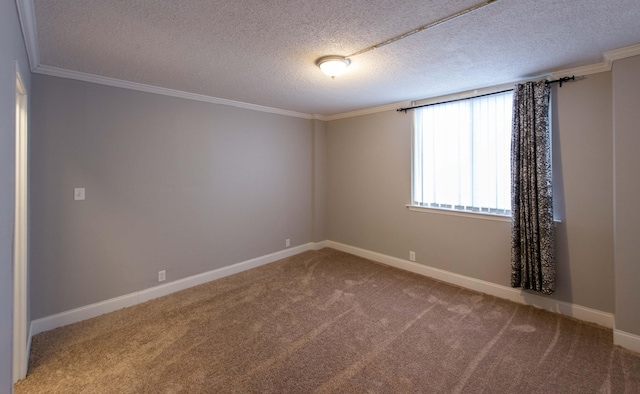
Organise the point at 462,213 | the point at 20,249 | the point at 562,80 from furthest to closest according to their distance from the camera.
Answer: the point at 462,213, the point at 562,80, the point at 20,249

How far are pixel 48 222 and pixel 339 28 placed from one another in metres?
3.07

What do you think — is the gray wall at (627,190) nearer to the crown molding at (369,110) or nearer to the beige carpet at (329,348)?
the beige carpet at (329,348)

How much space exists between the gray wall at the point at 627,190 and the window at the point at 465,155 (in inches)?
34.9

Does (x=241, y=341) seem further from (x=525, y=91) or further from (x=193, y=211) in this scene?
(x=525, y=91)

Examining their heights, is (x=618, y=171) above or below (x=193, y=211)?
above

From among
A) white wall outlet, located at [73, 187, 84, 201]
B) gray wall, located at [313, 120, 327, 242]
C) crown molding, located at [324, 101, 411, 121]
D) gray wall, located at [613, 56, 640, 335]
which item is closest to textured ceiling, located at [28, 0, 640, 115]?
gray wall, located at [613, 56, 640, 335]

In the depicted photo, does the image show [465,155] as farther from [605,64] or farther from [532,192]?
[605,64]

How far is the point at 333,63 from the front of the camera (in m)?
2.43

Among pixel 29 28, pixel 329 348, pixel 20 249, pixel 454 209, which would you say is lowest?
pixel 329 348

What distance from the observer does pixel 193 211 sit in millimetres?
3684

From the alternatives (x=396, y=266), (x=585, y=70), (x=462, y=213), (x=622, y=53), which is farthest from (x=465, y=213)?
(x=622, y=53)

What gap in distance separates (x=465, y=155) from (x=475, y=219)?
79cm

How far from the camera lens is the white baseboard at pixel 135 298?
2.70 metres

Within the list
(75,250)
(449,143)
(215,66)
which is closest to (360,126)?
(449,143)
